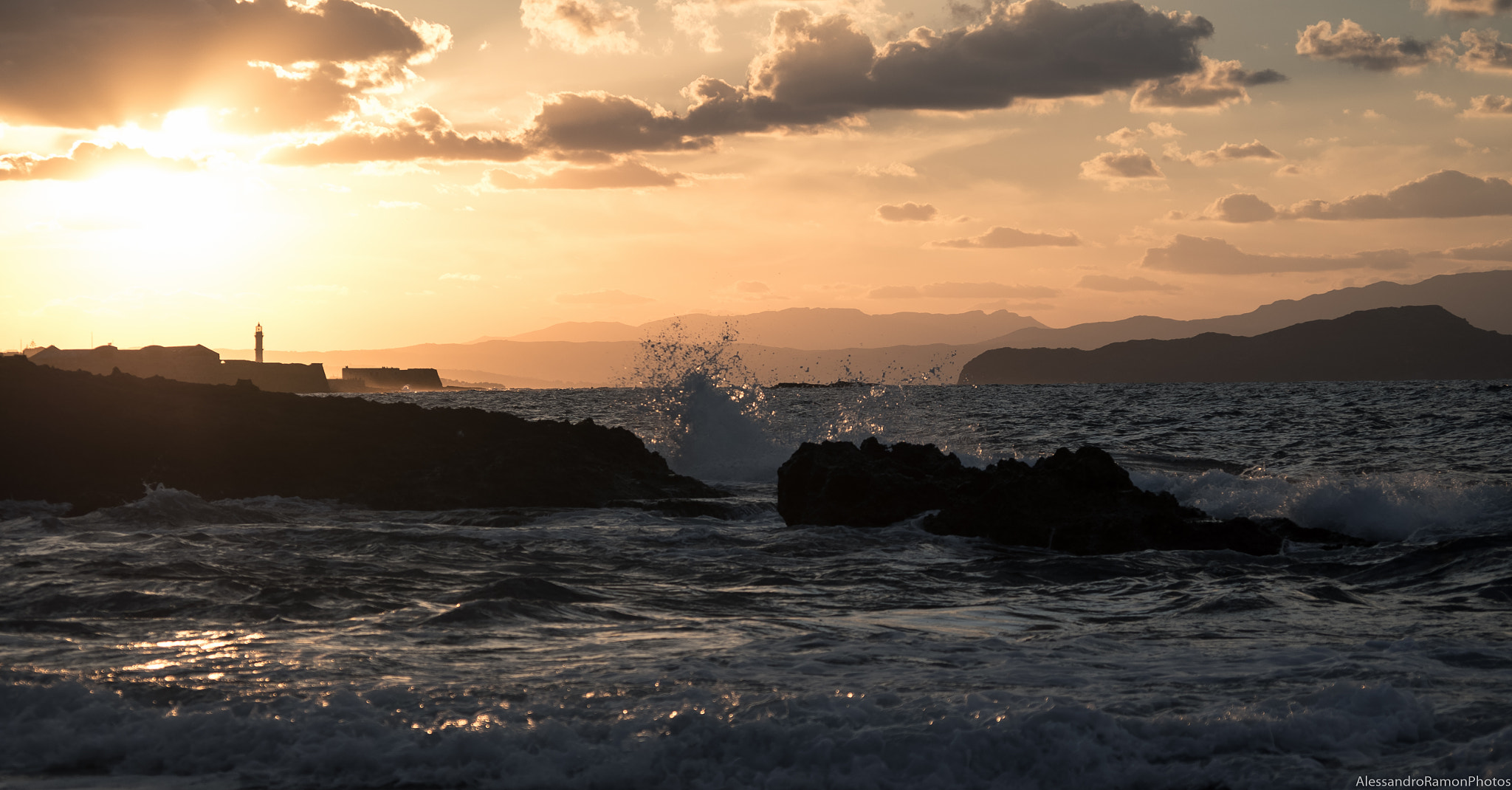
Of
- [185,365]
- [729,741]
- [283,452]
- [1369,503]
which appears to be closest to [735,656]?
[729,741]

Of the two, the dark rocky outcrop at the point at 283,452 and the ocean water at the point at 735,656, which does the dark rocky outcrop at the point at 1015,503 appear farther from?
the dark rocky outcrop at the point at 283,452

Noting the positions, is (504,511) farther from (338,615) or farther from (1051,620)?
(1051,620)

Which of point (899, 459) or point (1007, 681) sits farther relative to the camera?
point (899, 459)

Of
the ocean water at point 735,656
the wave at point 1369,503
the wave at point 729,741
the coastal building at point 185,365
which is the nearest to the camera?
the wave at point 729,741

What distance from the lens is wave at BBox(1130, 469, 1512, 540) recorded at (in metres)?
13.8

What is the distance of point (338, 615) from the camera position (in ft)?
28.0

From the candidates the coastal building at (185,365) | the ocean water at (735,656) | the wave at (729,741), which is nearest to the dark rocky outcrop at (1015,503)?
the ocean water at (735,656)

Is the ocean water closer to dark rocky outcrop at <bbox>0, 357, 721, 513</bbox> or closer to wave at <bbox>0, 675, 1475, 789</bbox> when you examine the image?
wave at <bbox>0, 675, 1475, 789</bbox>

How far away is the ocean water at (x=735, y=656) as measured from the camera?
5352 millimetres

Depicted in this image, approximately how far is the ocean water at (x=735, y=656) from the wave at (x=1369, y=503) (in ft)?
0.26

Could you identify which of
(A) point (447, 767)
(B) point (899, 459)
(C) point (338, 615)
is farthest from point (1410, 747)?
(B) point (899, 459)

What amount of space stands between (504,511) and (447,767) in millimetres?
11576

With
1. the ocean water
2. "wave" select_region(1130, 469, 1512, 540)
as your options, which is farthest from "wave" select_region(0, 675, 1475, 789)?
"wave" select_region(1130, 469, 1512, 540)

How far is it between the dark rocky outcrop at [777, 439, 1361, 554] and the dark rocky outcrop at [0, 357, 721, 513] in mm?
4235
